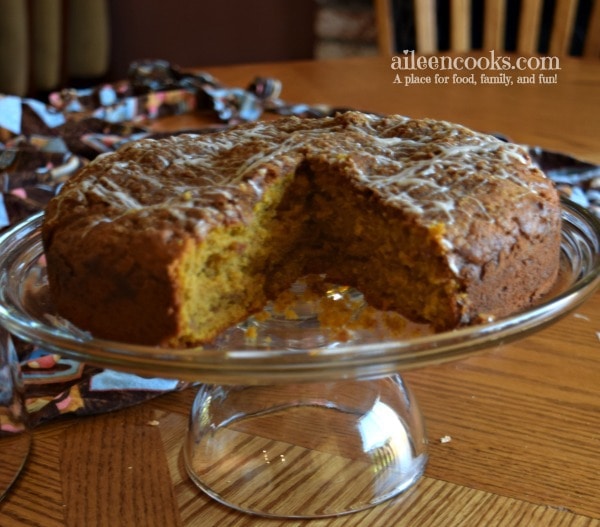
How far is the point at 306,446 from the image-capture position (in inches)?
37.4

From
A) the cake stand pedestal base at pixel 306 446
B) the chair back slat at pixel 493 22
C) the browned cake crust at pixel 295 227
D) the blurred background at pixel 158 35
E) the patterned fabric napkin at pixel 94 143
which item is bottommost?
the blurred background at pixel 158 35

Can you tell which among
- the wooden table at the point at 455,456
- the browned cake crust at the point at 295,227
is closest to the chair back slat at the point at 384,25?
the wooden table at the point at 455,456

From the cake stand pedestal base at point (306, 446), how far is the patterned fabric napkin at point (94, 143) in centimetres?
12

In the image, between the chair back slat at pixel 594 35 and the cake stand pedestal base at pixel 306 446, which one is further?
the chair back slat at pixel 594 35

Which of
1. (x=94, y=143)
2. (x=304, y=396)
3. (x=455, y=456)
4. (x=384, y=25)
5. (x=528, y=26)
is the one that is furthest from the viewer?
(x=384, y=25)

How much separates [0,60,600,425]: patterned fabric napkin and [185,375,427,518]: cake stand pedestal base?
12 centimetres

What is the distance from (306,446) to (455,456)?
171mm

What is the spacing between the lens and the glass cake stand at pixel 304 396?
0.74 meters

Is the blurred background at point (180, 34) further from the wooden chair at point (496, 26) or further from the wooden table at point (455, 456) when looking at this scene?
the wooden table at point (455, 456)

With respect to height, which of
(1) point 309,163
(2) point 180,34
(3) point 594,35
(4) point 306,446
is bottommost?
(2) point 180,34

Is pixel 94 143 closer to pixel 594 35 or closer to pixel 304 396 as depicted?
pixel 304 396

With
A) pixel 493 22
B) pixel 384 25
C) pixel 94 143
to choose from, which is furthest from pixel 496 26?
pixel 94 143

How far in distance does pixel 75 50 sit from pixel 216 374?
3574 mm

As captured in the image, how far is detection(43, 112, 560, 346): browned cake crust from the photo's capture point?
2.66 feet
